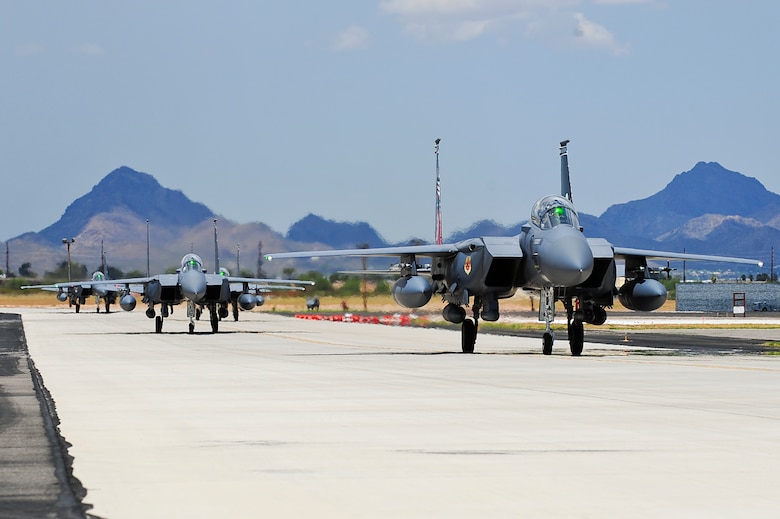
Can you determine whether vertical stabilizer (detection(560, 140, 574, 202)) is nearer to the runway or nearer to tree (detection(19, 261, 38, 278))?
the runway

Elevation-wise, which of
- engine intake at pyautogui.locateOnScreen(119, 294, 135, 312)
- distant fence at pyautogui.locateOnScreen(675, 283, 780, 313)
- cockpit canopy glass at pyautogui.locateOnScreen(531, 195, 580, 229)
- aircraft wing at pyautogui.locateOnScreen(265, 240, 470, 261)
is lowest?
distant fence at pyautogui.locateOnScreen(675, 283, 780, 313)

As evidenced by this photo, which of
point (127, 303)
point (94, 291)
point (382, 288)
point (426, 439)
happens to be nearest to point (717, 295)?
point (382, 288)

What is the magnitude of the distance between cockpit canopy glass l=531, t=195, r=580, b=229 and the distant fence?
7395cm

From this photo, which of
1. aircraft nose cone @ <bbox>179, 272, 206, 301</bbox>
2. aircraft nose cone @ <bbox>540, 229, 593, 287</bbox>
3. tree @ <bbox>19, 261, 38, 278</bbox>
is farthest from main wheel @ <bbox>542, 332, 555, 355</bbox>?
tree @ <bbox>19, 261, 38, 278</bbox>

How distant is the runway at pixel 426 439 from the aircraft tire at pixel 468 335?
5904mm

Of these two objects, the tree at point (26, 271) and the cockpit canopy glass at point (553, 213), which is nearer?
the cockpit canopy glass at point (553, 213)

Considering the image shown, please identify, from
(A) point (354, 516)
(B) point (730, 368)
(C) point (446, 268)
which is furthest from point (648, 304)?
(A) point (354, 516)

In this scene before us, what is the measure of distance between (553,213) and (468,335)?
14.7 ft

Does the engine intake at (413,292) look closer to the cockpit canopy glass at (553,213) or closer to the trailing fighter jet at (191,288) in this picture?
the cockpit canopy glass at (553,213)

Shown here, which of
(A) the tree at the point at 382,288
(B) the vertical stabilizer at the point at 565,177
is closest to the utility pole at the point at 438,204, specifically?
(B) the vertical stabilizer at the point at 565,177

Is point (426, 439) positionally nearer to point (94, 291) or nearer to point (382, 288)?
point (382, 288)

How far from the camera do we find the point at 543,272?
1077 inches

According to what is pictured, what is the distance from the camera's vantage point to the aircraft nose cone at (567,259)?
87.0 ft

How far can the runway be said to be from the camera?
8266 mm
